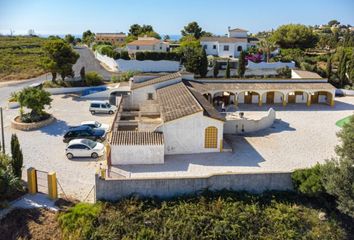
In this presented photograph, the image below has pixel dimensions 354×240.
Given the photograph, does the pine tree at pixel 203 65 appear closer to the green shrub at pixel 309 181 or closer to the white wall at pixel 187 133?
the white wall at pixel 187 133

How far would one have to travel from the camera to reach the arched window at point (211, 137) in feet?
90.5

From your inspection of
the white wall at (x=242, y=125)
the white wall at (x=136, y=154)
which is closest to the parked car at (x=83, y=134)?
the white wall at (x=136, y=154)

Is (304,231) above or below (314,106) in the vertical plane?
below

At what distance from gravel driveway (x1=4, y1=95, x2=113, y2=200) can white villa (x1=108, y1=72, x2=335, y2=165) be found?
96.9 inches

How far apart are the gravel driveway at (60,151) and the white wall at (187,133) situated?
5.87 m

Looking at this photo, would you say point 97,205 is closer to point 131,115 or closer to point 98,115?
point 131,115

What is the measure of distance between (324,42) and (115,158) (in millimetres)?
97614

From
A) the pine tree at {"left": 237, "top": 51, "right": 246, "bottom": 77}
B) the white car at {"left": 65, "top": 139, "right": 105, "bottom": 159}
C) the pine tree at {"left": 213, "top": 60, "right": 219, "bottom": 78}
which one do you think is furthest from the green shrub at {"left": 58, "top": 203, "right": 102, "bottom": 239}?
the pine tree at {"left": 237, "top": 51, "right": 246, "bottom": 77}

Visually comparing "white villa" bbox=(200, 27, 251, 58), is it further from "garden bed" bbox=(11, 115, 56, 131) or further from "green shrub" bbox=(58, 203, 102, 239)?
"green shrub" bbox=(58, 203, 102, 239)

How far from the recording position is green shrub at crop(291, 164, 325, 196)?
69.4ft

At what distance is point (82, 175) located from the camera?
24.1m

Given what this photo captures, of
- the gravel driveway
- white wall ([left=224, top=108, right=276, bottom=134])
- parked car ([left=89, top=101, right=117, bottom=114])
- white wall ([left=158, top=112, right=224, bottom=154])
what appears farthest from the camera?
parked car ([left=89, top=101, right=117, bottom=114])

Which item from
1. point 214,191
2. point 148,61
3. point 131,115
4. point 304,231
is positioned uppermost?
point 148,61

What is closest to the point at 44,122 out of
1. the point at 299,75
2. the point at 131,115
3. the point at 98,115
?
the point at 98,115
